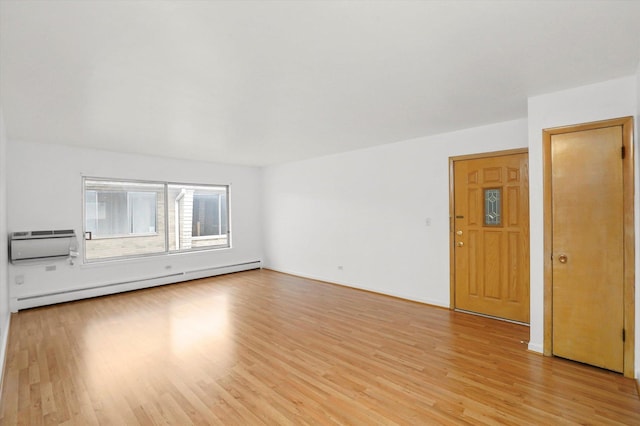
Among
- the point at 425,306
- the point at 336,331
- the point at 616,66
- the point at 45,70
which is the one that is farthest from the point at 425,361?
the point at 45,70

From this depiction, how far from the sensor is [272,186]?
7.08 m

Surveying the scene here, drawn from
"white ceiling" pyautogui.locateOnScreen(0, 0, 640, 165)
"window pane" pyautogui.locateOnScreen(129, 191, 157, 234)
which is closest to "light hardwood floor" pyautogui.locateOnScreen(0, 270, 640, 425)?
"window pane" pyautogui.locateOnScreen(129, 191, 157, 234)

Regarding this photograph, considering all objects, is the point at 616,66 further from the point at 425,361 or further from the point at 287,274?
the point at 287,274

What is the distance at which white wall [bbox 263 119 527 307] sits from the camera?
423 centimetres

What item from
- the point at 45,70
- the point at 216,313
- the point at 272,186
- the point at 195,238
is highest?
the point at 45,70

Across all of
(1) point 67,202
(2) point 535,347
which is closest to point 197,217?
(1) point 67,202

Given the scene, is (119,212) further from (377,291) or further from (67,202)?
(377,291)

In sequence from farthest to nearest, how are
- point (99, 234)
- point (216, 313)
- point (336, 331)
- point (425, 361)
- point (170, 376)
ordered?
point (99, 234) < point (216, 313) < point (336, 331) < point (425, 361) < point (170, 376)

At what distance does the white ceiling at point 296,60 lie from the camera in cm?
163

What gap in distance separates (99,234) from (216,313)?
2857mm

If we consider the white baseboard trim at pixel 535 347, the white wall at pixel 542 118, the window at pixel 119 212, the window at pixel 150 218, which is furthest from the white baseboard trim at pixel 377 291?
the window at pixel 119 212

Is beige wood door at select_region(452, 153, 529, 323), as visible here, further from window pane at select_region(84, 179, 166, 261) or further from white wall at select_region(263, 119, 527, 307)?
window pane at select_region(84, 179, 166, 261)

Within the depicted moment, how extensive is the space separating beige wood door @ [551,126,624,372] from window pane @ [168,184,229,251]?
6.15 meters

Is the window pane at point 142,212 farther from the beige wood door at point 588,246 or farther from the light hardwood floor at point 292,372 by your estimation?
the beige wood door at point 588,246
